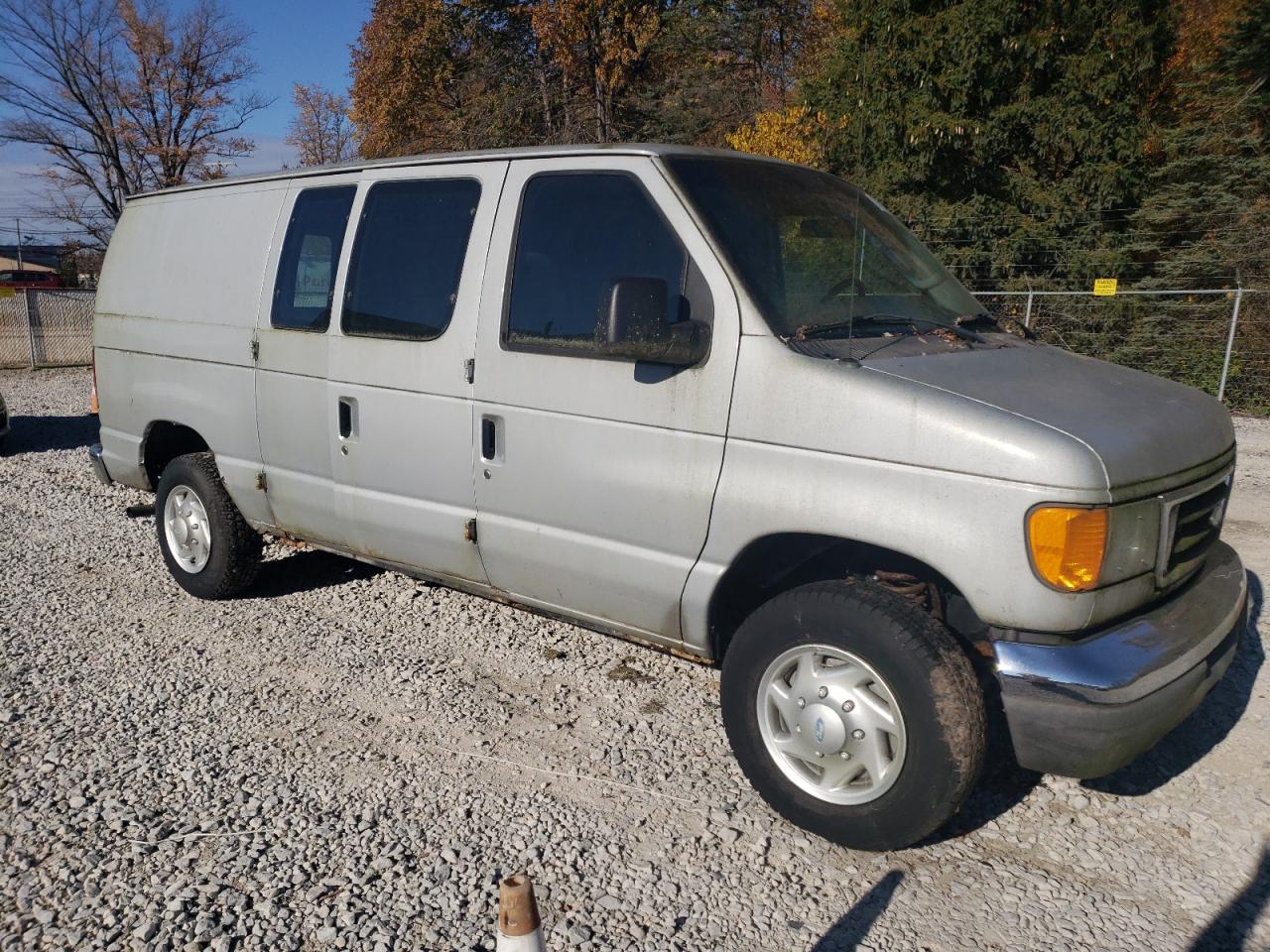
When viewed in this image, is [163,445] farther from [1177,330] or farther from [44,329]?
[44,329]

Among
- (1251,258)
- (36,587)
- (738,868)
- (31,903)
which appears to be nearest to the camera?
(31,903)

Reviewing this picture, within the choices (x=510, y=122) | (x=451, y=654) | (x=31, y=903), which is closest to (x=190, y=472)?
(x=451, y=654)

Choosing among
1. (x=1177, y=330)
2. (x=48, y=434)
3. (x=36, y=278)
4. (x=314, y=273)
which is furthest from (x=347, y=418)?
(x=36, y=278)

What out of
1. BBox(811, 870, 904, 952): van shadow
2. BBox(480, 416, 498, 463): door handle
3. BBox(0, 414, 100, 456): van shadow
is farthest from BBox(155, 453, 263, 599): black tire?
BBox(0, 414, 100, 456): van shadow

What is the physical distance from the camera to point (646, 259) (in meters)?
3.58

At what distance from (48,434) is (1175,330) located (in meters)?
15.7

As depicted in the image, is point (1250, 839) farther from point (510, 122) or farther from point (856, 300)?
point (510, 122)

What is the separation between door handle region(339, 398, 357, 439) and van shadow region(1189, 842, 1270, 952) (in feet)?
12.3

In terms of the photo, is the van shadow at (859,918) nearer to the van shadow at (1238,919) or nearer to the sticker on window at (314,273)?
the van shadow at (1238,919)

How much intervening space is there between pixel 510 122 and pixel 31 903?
26.4 metres

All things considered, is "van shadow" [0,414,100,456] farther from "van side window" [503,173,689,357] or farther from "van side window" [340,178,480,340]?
"van side window" [503,173,689,357]

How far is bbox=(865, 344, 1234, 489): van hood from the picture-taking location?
2.88 m

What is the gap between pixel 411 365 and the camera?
4.23 m

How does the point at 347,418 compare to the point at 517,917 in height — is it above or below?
above
